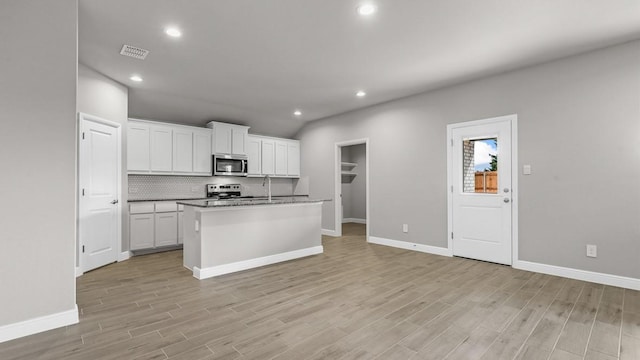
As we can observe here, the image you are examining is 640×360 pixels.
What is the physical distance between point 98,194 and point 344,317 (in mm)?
3697

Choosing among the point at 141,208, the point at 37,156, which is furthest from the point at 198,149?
the point at 37,156

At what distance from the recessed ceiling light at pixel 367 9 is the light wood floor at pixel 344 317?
2701mm

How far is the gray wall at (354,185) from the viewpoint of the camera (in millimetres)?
9094

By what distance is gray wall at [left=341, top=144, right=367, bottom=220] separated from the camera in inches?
358

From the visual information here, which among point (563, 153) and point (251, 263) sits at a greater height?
point (563, 153)

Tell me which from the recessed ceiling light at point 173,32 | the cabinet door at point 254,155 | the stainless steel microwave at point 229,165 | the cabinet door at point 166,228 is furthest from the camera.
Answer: the cabinet door at point 254,155

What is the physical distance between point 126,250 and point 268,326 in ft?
11.3

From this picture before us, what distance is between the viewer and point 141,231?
16.4ft

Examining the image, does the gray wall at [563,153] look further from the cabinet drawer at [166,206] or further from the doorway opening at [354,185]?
the cabinet drawer at [166,206]

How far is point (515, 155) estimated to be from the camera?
4102 mm

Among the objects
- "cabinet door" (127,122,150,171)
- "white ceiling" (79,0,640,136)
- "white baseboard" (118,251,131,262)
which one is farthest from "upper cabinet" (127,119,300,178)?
"white baseboard" (118,251,131,262)

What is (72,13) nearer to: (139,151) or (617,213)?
(139,151)

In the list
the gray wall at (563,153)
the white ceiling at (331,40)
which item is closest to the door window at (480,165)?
the gray wall at (563,153)

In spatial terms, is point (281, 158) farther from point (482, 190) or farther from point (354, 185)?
point (482, 190)
